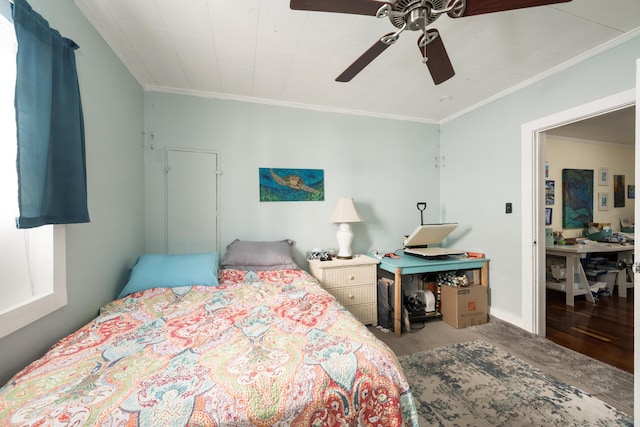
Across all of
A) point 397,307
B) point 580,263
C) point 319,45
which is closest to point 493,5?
point 319,45

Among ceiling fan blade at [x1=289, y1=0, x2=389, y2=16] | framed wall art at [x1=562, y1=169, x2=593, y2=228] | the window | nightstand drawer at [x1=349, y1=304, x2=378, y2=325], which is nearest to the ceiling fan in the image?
ceiling fan blade at [x1=289, y1=0, x2=389, y2=16]

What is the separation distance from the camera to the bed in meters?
0.81

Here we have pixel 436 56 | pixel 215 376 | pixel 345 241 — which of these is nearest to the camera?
pixel 215 376

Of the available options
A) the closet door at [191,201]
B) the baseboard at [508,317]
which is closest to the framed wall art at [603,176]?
the baseboard at [508,317]

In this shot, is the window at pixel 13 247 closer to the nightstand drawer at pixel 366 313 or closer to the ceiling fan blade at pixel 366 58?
the ceiling fan blade at pixel 366 58

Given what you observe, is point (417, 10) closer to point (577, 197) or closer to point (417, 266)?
point (417, 266)

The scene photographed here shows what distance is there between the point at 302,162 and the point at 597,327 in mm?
3490

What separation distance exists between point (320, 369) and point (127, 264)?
197 centimetres

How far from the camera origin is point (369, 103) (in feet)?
9.56

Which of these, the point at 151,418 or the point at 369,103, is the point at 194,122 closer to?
the point at 369,103

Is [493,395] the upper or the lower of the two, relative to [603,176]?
lower

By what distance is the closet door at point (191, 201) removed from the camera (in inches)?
100

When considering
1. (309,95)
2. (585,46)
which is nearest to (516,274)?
(585,46)

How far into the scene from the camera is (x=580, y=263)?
3338 mm
